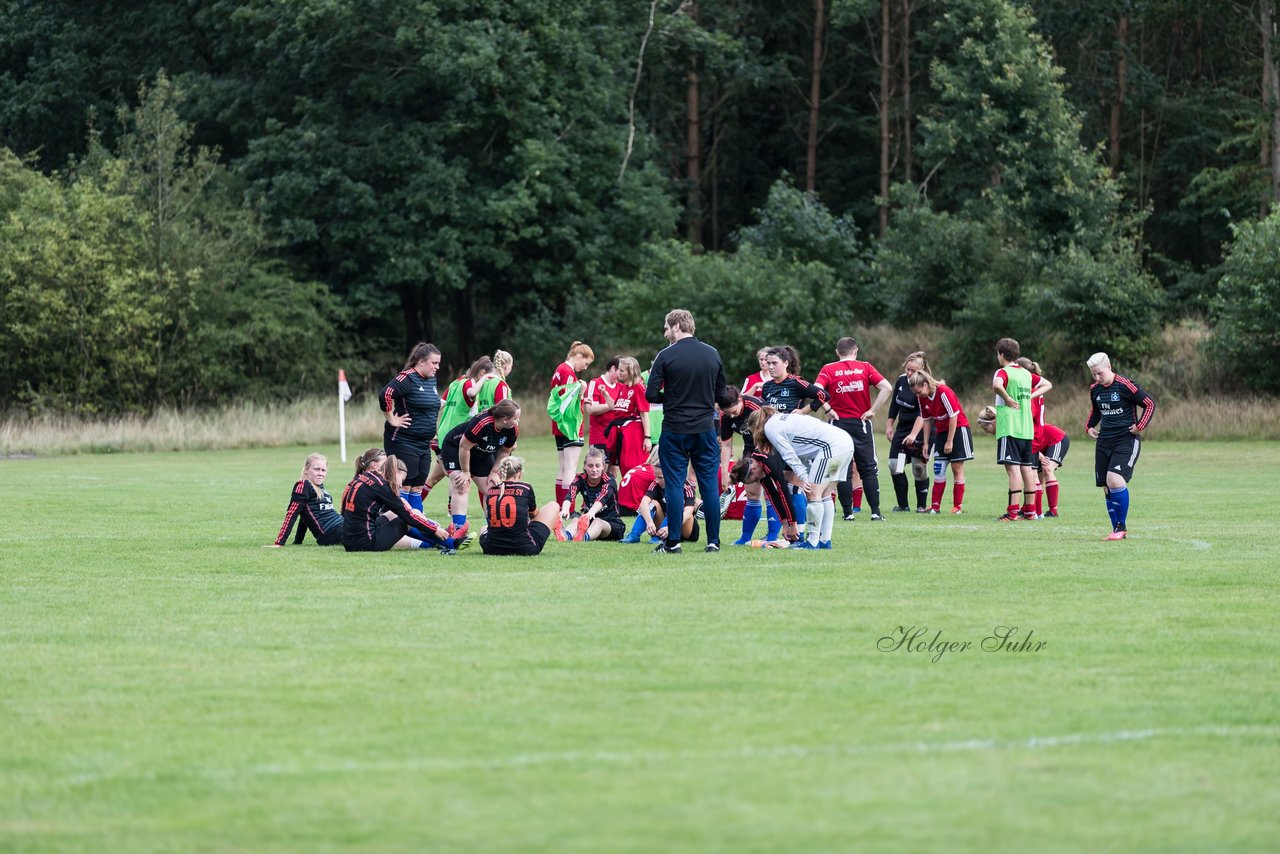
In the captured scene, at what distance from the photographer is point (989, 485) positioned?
24156 mm

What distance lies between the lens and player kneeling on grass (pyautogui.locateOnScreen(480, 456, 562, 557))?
13562mm

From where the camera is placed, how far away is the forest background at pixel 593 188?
4391 cm

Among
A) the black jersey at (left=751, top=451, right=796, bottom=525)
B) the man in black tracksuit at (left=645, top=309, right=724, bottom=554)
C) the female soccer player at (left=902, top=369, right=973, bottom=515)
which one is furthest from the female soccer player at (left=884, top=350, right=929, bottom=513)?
the man in black tracksuit at (left=645, top=309, right=724, bottom=554)

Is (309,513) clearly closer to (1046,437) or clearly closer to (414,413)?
(414,413)

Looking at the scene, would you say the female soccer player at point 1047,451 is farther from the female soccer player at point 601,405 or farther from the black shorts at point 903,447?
the female soccer player at point 601,405

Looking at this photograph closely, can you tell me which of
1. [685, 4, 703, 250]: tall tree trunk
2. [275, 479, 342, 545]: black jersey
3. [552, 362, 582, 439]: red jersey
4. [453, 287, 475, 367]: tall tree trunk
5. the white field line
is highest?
[685, 4, 703, 250]: tall tree trunk

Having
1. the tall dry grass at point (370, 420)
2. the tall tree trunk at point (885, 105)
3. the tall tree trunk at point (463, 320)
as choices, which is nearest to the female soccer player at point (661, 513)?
the tall dry grass at point (370, 420)

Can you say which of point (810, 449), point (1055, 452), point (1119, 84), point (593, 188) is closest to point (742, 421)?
point (810, 449)

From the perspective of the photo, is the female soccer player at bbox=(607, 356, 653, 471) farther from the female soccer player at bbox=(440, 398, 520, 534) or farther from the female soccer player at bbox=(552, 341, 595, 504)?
the female soccer player at bbox=(440, 398, 520, 534)

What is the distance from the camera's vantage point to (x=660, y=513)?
51.2 ft

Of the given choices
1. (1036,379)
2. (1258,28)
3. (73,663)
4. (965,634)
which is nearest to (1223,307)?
(1258,28)

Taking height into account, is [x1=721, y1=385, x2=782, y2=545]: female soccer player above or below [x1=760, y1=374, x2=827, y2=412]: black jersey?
below

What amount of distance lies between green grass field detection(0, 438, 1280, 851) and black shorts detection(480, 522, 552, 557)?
0.13m

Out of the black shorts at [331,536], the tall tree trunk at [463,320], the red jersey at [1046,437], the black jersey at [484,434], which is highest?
the tall tree trunk at [463,320]
